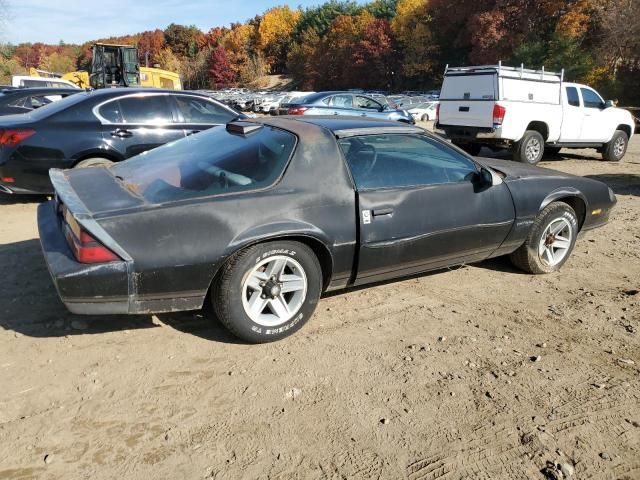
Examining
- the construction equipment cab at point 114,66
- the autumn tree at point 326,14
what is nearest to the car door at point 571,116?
the construction equipment cab at point 114,66

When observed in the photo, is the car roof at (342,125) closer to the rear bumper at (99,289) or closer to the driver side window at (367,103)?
the rear bumper at (99,289)

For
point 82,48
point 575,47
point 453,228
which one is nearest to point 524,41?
point 575,47

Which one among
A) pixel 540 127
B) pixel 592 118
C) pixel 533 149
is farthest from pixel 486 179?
pixel 592 118

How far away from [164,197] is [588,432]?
263cm

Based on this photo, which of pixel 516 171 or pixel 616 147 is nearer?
pixel 516 171

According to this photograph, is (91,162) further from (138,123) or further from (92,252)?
(92,252)

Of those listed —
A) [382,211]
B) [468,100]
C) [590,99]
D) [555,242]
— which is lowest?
[555,242]

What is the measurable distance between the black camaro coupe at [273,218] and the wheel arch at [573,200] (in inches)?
1.7

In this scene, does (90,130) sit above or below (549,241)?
above

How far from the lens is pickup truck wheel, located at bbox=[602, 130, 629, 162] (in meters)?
12.4

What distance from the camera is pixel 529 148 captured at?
1084 centimetres

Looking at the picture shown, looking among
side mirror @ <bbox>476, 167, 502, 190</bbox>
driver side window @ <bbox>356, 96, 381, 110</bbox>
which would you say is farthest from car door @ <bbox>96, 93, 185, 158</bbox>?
driver side window @ <bbox>356, 96, 381, 110</bbox>

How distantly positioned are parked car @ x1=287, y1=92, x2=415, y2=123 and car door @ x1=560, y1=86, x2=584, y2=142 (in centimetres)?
436

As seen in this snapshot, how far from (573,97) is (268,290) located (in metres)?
10.8
